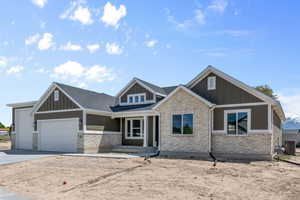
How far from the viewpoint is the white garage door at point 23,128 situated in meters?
25.0

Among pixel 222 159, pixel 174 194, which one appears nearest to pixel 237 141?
pixel 222 159

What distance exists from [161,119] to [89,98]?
25.3 ft

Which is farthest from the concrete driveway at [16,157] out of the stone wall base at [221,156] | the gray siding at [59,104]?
the stone wall base at [221,156]

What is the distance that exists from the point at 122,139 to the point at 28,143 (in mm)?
9381

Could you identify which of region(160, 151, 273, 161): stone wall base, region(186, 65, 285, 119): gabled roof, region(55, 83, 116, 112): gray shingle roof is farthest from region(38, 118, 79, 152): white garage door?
region(186, 65, 285, 119): gabled roof

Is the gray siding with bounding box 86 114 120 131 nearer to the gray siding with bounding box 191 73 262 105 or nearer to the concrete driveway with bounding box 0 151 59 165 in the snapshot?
the concrete driveway with bounding box 0 151 59 165

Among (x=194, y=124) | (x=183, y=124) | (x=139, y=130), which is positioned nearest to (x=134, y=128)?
(x=139, y=130)

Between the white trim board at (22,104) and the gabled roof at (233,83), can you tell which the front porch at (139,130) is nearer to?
the gabled roof at (233,83)

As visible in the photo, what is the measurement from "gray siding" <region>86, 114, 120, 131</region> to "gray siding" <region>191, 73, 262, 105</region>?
7974mm

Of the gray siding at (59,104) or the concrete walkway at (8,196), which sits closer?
the concrete walkway at (8,196)

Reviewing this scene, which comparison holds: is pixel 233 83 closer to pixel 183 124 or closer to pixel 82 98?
pixel 183 124

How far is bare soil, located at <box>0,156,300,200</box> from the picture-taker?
8047 millimetres

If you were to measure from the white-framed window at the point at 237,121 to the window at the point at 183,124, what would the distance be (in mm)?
2233

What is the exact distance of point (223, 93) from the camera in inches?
666
